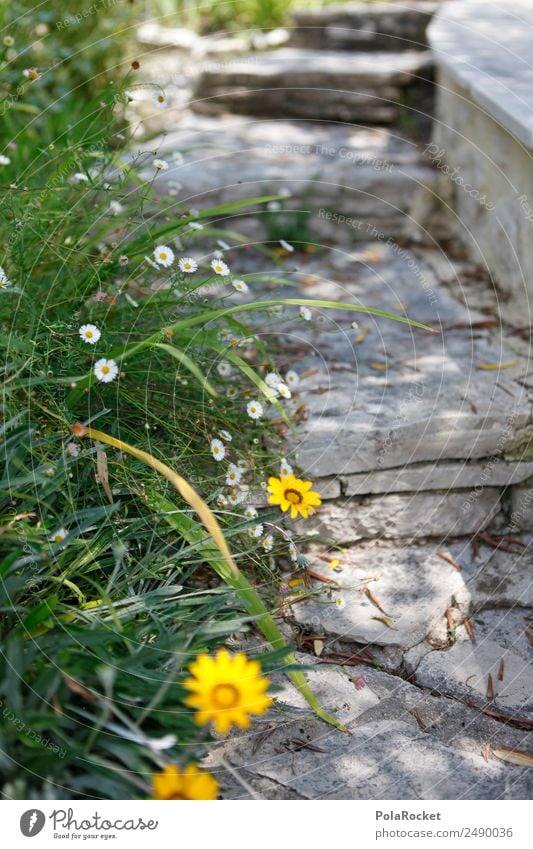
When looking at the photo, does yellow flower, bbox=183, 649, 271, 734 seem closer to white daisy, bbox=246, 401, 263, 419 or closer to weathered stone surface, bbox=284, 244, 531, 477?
white daisy, bbox=246, 401, 263, 419

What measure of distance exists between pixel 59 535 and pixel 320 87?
10.1 ft

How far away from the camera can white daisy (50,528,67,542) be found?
1.62 metres

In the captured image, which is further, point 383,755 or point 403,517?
point 403,517

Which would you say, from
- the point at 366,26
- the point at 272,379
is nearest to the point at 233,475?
the point at 272,379

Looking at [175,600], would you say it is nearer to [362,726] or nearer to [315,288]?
[362,726]

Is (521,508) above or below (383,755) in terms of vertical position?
above

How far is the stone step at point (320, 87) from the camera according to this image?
13.0 feet

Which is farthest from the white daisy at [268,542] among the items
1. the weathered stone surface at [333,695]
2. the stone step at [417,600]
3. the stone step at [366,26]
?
the stone step at [366,26]

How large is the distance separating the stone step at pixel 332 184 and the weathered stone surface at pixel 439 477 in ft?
4.66

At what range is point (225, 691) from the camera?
1.45 meters

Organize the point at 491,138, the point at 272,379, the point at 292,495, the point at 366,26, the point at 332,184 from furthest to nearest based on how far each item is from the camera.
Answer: the point at 366,26
the point at 332,184
the point at 491,138
the point at 272,379
the point at 292,495

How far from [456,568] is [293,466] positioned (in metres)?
0.49
